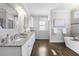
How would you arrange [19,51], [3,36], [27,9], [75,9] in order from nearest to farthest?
[19,51]
[3,36]
[75,9]
[27,9]

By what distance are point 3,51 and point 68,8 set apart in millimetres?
1669

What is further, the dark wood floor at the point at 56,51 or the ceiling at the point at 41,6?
the ceiling at the point at 41,6

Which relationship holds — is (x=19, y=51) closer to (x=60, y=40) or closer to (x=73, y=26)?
(x=73, y=26)

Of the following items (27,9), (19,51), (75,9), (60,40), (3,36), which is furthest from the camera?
(27,9)

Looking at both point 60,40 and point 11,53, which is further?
point 60,40

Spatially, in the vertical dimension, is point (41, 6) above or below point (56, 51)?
above

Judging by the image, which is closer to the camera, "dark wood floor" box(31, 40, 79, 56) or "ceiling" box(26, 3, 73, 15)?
"dark wood floor" box(31, 40, 79, 56)

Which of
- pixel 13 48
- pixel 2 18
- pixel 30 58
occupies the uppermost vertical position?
pixel 2 18

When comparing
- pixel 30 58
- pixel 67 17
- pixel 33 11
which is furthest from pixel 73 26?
pixel 33 11

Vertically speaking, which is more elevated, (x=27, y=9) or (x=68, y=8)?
(x=27, y=9)

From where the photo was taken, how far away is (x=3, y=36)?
1.77 m

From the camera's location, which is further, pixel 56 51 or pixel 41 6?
pixel 41 6

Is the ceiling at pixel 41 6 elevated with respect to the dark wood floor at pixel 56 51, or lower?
elevated

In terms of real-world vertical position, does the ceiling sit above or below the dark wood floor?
above
